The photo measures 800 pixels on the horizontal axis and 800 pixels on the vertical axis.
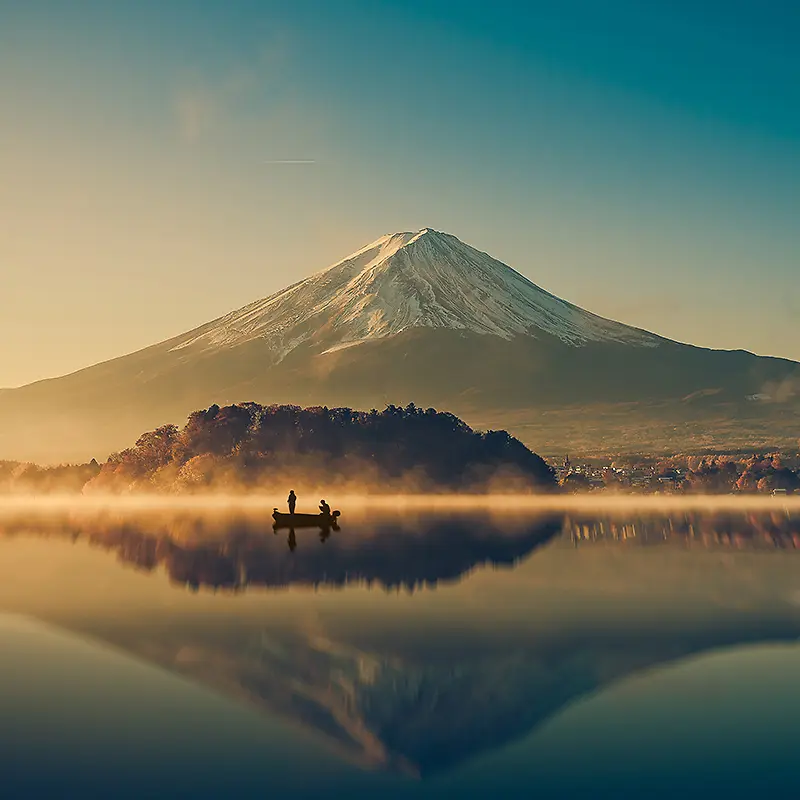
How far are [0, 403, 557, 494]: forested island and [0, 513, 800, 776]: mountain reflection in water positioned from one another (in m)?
49.2

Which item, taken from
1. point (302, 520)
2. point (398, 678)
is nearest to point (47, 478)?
point (302, 520)

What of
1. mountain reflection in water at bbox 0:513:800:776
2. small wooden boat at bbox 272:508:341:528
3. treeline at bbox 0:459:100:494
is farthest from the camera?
treeline at bbox 0:459:100:494

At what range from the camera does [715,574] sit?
106 feet

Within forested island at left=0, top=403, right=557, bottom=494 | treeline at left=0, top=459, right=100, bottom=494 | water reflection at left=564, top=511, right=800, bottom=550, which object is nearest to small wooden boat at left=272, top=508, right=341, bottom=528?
water reflection at left=564, top=511, right=800, bottom=550

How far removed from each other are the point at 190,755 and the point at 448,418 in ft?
303

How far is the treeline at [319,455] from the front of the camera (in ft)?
310

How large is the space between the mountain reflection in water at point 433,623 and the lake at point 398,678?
3.1 inches

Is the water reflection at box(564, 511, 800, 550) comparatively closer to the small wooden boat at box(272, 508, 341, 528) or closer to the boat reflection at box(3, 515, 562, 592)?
the boat reflection at box(3, 515, 562, 592)

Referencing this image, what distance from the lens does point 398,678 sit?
1705 centimetres

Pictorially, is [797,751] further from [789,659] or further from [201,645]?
[201,645]

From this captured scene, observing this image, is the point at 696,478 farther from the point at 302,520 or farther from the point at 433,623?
the point at 433,623

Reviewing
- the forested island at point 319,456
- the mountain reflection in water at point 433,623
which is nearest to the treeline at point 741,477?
the forested island at point 319,456

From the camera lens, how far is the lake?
12.4 m

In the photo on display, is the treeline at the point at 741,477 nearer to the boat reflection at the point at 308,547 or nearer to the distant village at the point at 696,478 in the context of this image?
the distant village at the point at 696,478
